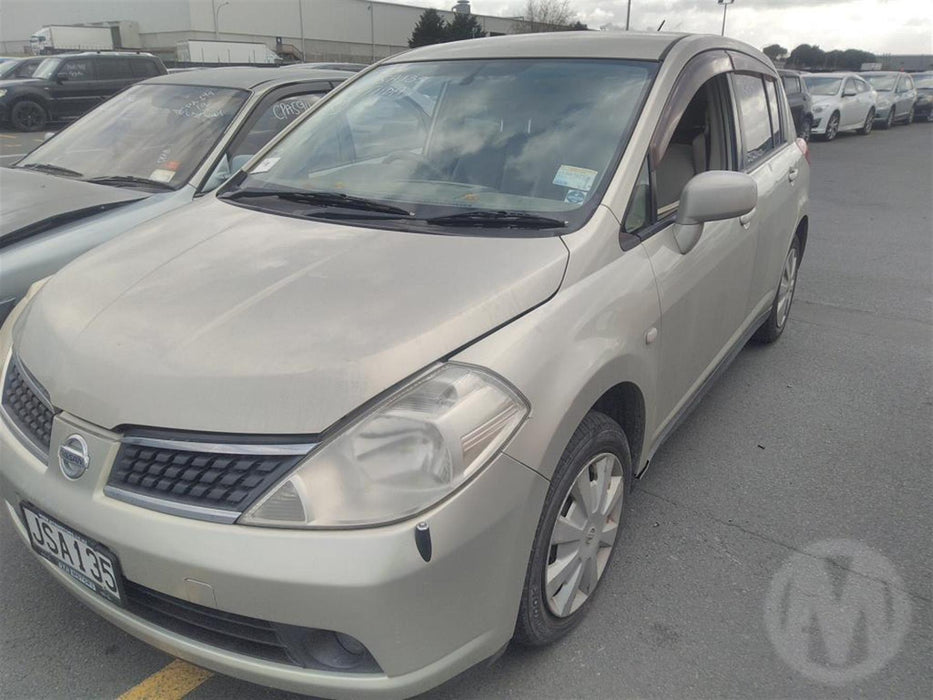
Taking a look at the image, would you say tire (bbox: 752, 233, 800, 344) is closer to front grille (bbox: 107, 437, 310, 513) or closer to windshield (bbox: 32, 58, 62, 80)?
front grille (bbox: 107, 437, 310, 513)

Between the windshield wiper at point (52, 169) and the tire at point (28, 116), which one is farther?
the tire at point (28, 116)

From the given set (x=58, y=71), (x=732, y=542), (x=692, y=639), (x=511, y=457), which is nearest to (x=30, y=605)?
(x=511, y=457)

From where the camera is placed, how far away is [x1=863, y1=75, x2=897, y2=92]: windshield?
73.5 feet

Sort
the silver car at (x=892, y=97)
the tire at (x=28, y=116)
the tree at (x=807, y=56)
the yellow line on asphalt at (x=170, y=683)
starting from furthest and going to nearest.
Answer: the tree at (x=807, y=56), the silver car at (x=892, y=97), the tire at (x=28, y=116), the yellow line on asphalt at (x=170, y=683)

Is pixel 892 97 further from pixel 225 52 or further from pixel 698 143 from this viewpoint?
pixel 225 52

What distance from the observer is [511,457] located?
175 centimetres

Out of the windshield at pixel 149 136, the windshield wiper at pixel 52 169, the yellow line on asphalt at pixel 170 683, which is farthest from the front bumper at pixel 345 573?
the windshield wiper at pixel 52 169

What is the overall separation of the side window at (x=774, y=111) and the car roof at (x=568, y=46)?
39.6 inches

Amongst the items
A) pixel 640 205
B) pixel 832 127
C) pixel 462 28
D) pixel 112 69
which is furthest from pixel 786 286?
pixel 462 28

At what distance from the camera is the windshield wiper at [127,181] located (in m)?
4.04

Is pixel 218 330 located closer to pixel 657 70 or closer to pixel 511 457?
pixel 511 457

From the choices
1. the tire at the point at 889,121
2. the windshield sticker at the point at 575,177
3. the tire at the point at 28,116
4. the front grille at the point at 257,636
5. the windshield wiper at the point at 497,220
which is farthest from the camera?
the tire at the point at 889,121

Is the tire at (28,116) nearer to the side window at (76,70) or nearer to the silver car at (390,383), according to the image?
the side window at (76,70)

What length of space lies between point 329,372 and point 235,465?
0.97 feet
